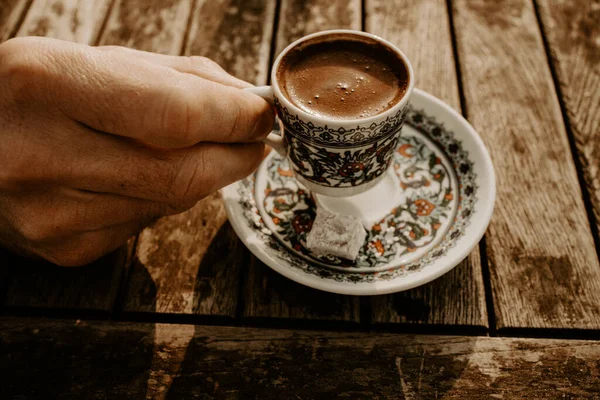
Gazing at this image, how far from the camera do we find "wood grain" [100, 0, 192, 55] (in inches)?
56.9

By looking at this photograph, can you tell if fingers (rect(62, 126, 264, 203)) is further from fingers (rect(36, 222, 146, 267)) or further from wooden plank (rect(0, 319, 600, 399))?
wooden plank (rect(0, 319, 600, 399))

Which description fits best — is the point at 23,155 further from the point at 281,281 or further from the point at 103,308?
the point at 281,281

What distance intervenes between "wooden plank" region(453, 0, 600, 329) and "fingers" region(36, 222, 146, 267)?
0.73 metres

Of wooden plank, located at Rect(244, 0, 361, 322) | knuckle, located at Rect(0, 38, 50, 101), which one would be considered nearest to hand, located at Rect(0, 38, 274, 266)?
knuckle, located at Rect(0, 38, 50, 101)

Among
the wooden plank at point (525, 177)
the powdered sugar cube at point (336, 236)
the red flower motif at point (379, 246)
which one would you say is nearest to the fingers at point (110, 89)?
the powdered sugar cube at point (336, 236)

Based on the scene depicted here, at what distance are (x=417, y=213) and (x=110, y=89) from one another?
2.16 ft

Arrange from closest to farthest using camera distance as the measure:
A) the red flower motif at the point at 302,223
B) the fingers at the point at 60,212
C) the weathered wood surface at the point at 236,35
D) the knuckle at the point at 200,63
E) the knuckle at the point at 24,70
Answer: the knuckle at the point at 24,70, the fingers at the point at 60,212, the knuckle at the point at 200,63, the red flower motif at the point at 302,223, the weathered wood surface at the point at 236,35

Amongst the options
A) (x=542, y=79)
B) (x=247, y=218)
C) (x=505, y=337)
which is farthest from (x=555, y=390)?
(x=542, y=79)

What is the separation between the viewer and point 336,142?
908mm

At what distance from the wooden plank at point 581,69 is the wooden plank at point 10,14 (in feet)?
5.01

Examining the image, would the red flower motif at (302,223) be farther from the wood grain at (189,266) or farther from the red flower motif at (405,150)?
the red flower motif at (405,150)

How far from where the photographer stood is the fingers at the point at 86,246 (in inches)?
37.0

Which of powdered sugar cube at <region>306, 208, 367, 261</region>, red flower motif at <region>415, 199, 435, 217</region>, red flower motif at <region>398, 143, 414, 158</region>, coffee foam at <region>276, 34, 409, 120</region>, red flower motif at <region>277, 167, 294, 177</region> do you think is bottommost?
red flower motif at <region>277, 167, 294, 177</region>

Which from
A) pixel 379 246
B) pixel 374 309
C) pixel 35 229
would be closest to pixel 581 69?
pixel 379 246
